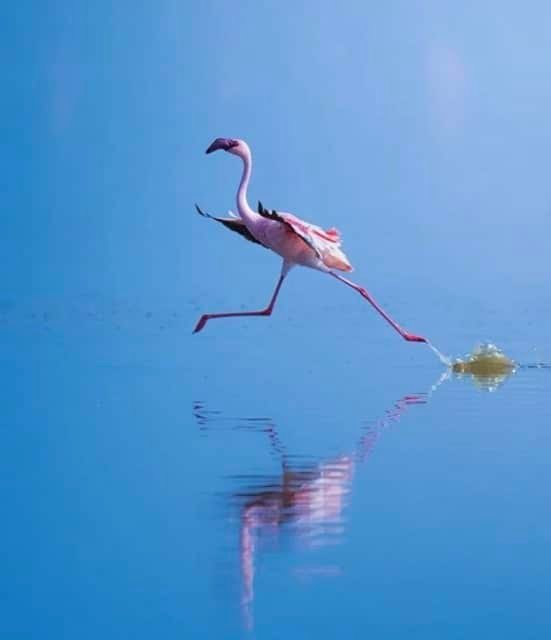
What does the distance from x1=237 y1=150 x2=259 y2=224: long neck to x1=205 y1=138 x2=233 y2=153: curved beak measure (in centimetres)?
14

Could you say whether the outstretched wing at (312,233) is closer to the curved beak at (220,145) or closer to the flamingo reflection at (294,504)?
the curved beak at (220,145)

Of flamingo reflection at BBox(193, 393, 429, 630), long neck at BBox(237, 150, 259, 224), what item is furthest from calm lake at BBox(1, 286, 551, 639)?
long neck at BBox(237, 150, 259, 224)

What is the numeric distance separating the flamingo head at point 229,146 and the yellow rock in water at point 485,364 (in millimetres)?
2399

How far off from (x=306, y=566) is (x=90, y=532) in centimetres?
87

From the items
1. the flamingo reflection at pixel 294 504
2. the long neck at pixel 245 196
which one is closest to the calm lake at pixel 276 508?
the flamingo reflection at pixel 294 504

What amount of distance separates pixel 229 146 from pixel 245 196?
0.42 metres

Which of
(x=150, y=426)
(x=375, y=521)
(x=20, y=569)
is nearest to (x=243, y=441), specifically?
(x=150, y=426)

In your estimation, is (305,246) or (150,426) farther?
(305,246)

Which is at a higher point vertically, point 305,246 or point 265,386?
point 305,246

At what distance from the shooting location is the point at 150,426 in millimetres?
7184

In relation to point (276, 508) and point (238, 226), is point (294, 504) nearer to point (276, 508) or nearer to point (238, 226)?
point (276, 508)

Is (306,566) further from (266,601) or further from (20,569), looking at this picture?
(20,569)

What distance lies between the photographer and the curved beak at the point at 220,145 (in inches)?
401

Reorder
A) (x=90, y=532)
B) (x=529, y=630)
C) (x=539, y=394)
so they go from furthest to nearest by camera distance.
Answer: (x=539, y=394), (x=90, y=532), (x=529, y=630)
